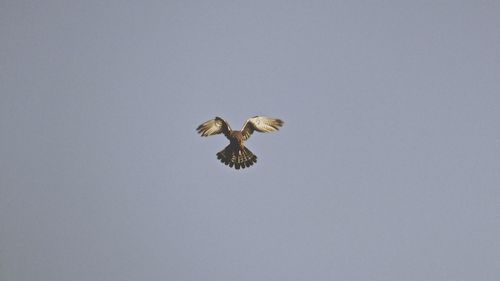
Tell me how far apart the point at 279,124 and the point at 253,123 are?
792 mm

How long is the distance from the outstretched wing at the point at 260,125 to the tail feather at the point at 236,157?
51 centimetres

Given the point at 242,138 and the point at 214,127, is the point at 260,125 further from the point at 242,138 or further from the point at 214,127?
the point at 214,127

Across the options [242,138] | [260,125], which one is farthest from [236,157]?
[260,125]

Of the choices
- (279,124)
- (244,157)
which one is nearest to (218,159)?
(244,157)

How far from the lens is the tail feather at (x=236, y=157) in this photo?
65.6ft

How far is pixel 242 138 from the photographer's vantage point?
1961cm

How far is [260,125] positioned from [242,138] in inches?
34.2

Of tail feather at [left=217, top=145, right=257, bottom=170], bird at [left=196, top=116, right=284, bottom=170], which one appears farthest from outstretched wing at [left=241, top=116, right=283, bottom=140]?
tail feather at [left=217, top=145, right=257, bottom=170]

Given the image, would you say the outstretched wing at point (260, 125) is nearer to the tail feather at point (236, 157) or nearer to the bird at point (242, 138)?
the bird at point (242, 138)

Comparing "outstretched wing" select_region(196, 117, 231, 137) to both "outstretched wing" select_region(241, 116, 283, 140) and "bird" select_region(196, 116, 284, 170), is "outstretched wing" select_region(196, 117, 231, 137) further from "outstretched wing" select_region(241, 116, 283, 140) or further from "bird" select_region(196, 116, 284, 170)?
"outstretched wing" select_region(241, 116, 283, 140)

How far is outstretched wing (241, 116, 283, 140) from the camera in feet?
65.3

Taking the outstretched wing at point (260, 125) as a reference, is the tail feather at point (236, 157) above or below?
below

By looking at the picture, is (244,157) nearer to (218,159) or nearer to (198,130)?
(218,159)

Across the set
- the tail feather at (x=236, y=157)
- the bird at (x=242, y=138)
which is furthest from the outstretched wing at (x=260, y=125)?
the tail feather at (x=236, y=157)
